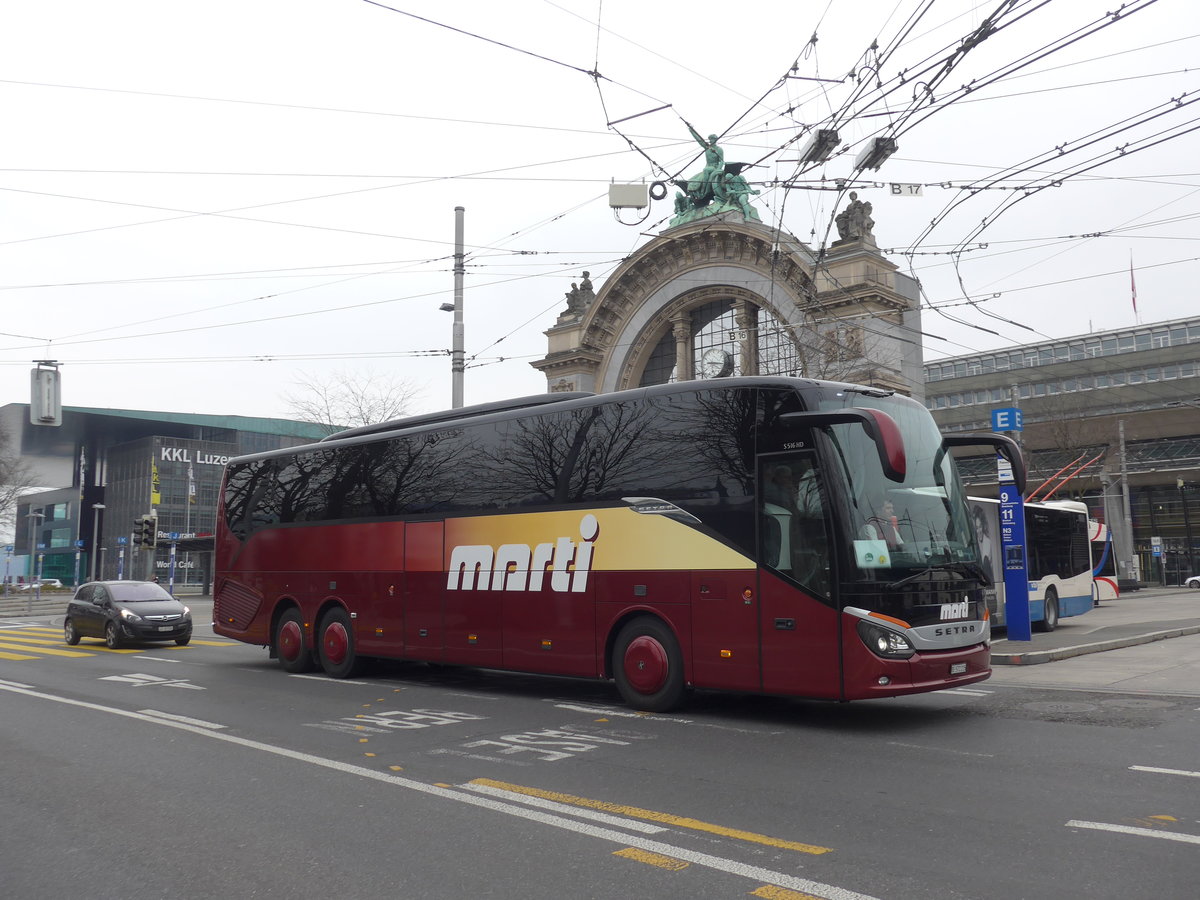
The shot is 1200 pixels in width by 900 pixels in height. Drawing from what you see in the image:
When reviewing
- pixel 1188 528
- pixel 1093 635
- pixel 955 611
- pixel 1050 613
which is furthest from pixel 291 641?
pixel 1188 528

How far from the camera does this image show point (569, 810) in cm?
643

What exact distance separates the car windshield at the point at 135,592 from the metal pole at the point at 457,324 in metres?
7.77

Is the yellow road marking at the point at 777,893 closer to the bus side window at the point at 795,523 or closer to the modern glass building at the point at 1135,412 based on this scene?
the bus side window at the point at 795,523

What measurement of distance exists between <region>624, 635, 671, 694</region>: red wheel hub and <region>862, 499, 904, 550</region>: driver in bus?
2.59m

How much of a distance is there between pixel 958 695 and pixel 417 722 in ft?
20.4

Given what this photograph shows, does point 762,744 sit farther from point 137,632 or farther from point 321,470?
point 137,632

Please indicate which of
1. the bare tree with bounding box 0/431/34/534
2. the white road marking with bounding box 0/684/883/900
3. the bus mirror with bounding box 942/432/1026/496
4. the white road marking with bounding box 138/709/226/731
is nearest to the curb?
the bus mirror with bounding box 942/432/1026/496

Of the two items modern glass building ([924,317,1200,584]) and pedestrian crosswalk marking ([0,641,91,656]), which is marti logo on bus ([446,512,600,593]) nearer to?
pedestrian crosswalk marking ([0,641,91,656])

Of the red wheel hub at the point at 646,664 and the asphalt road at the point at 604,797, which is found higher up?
the red wheel hub at the point at 646,664

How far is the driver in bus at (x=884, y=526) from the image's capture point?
9.33 meters

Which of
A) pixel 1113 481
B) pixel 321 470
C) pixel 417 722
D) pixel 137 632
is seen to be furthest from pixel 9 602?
pixel 1113 481

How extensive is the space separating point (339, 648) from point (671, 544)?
6.58 meters

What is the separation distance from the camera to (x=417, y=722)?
33.8 ft

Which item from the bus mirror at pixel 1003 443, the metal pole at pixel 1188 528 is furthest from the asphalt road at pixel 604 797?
the metal pole at pixel 1188 528
